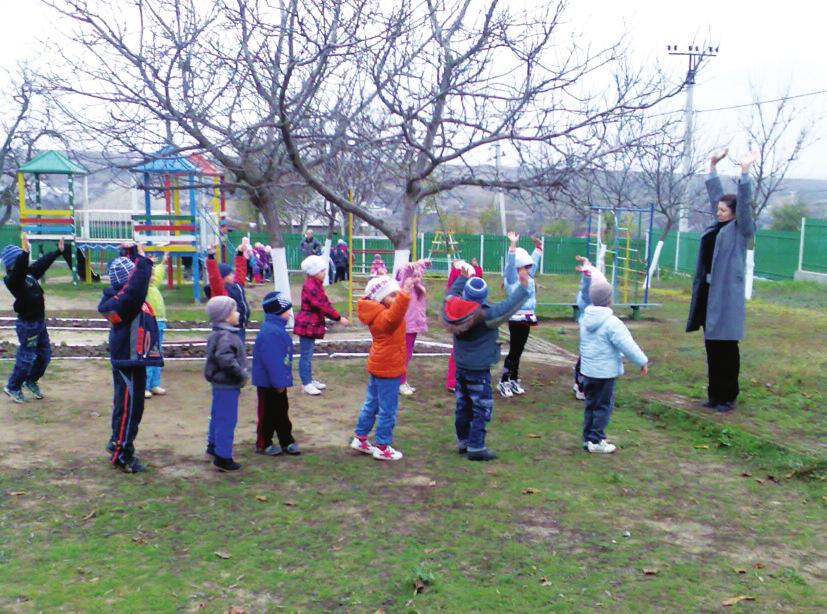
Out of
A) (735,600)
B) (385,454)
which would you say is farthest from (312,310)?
(735,600)

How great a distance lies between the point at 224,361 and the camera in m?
5.87

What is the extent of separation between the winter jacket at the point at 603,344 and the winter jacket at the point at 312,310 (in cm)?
296

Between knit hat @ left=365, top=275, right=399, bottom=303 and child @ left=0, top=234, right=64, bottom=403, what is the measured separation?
3.39 metres

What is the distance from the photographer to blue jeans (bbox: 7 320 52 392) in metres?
7.84

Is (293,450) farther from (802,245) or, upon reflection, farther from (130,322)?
(802,245)

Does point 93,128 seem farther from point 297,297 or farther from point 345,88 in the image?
point 297,297

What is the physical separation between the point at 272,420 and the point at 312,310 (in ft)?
7.58

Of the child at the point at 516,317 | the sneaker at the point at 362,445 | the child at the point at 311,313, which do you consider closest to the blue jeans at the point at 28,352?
the child at the point at 311,313

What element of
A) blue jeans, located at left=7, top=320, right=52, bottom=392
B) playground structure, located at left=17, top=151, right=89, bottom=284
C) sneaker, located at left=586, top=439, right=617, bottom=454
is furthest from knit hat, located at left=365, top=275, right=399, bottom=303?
playground structure, located at left=17, top=151, right=89, bottom=284

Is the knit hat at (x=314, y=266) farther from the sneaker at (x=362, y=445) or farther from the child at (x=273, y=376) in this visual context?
the sneaker at (x=362, y=445)

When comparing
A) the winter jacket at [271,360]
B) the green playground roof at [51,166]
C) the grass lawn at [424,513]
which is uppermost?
the green playground roof at [51,166]

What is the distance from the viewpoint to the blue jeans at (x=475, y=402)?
249 inches

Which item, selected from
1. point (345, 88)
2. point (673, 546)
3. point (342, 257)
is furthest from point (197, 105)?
→ point (342, 257)

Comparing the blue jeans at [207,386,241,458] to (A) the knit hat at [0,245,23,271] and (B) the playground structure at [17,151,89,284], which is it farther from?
(B) the playground structure at [17,151,89,284]
